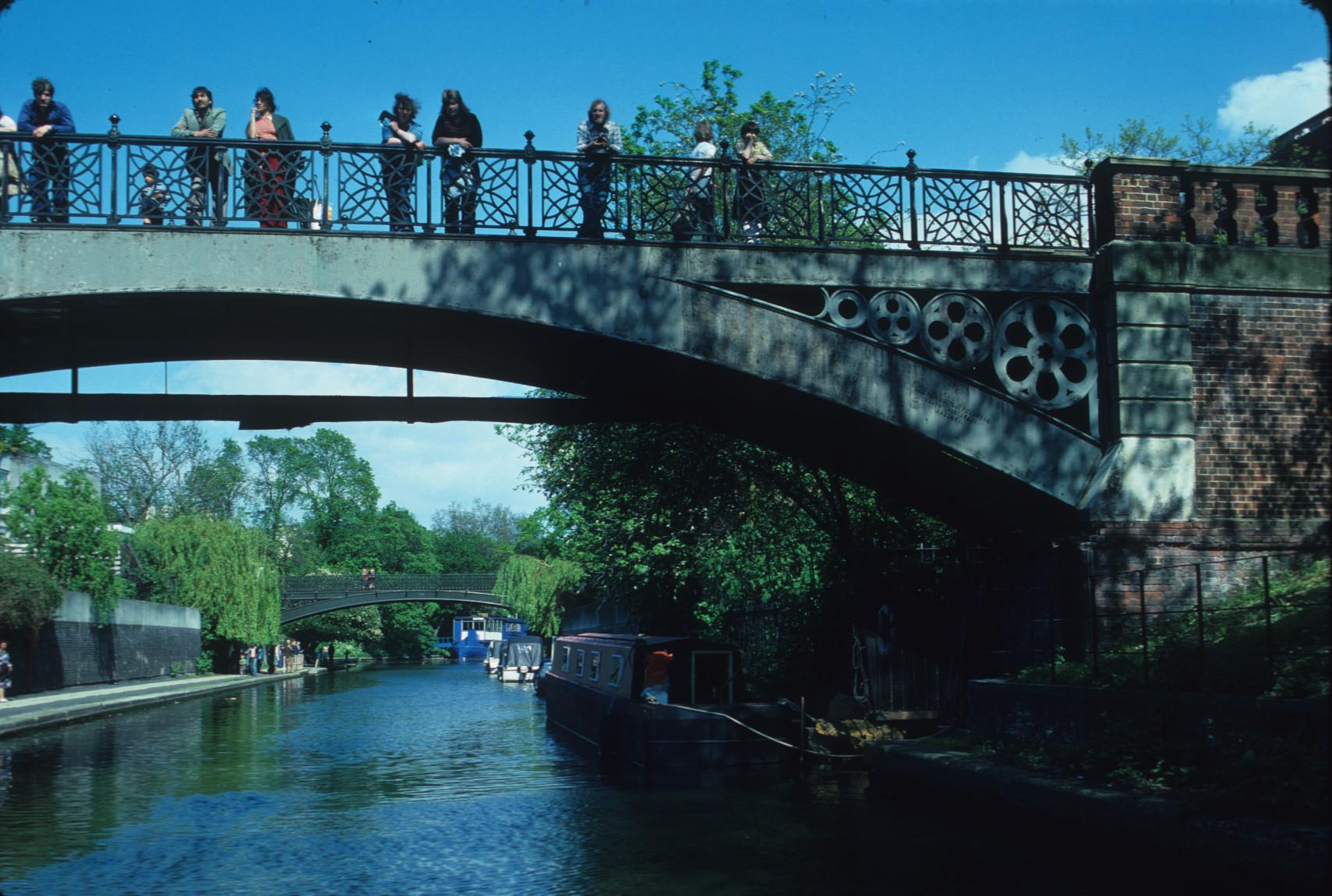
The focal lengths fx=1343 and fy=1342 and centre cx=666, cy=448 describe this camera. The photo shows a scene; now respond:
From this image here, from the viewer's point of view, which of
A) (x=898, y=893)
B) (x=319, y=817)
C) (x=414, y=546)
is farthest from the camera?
(x=414, y=546)

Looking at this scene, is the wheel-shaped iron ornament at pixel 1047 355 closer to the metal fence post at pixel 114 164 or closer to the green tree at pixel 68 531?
the metal fence post at pixel 114 164

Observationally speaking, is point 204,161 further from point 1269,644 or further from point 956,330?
point 1269,644

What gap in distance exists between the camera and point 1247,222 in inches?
563

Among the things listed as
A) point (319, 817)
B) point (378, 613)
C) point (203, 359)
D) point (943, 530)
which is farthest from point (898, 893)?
point (378, 613)

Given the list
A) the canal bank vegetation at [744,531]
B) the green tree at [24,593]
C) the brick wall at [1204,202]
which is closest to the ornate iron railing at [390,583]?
the green tree at [24,593]

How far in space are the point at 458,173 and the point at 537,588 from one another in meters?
46.8

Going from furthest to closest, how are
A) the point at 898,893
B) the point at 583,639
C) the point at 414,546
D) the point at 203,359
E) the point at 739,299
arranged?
the point at 414,546 → the point at 583,639 → the point at 203,359 → the point at 739,299 → the point at 898,893

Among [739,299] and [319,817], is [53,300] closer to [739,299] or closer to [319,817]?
[319,817]

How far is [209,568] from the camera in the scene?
51656mm

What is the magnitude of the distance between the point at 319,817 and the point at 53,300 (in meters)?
5.72

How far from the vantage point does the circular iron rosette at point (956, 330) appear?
46.4 ft

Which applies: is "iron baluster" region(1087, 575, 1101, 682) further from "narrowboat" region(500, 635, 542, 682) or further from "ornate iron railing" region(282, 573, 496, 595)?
"ornate iron railing" region(282, 573, 496, 595)

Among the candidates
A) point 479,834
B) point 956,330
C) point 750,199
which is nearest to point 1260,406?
point 956,330

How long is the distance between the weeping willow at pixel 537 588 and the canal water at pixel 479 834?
31.8 m
